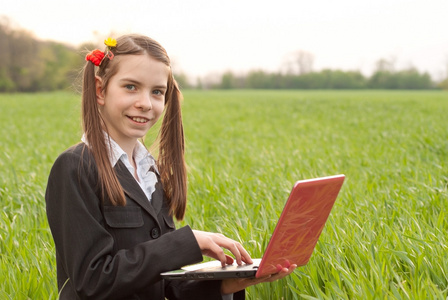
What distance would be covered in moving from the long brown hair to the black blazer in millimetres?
37

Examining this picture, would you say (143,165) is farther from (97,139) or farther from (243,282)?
(243,282)

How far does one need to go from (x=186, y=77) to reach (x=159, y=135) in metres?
78.2

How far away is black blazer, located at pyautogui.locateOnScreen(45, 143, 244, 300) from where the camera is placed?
60.5 inches

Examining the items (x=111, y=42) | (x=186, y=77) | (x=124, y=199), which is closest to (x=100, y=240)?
(x=124, y=199)

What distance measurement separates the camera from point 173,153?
2.07 meters

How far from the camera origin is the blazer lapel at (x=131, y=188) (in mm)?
1687

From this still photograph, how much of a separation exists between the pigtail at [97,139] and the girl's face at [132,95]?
42 millimetres

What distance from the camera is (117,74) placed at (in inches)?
69.2

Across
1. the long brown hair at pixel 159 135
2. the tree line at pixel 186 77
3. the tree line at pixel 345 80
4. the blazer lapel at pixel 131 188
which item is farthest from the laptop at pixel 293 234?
the tree line at pixel 345 80

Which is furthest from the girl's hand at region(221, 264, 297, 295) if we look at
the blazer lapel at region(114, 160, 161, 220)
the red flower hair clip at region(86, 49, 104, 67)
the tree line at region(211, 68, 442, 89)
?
the tree line at region(211, 68, 442, 89)

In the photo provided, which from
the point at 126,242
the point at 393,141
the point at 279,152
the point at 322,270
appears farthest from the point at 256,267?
the point at 393,141

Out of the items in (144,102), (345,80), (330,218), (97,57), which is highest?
(97,57)

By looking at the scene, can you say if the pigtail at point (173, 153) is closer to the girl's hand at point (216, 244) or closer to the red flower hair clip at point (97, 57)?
the red flower hair clip at point (97, 57)

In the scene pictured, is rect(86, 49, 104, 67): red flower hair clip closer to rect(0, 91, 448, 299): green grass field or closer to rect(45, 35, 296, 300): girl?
rect(45, 35, 296, 300): girl
